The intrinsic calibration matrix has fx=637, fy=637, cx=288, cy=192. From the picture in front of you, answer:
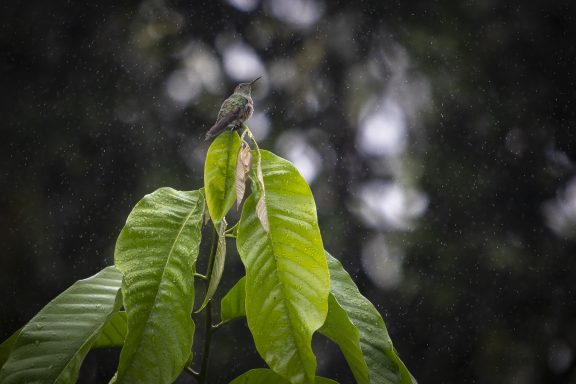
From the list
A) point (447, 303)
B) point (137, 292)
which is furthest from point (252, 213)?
point (447, 303)

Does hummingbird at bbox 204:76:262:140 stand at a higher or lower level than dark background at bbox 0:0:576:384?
higher

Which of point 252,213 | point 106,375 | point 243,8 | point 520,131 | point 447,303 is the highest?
point 243,8

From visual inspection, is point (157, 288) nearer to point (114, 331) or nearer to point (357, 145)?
point (114, 331)

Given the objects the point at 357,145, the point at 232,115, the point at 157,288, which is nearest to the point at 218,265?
the point at 157,288

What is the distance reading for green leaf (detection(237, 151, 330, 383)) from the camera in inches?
17.7

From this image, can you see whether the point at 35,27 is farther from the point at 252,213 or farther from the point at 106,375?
the point at 252,213

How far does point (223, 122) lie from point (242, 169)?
0.09 m

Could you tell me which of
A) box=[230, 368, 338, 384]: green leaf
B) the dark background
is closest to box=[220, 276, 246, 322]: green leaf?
box=[230, 368, 338, 384]: green leaf

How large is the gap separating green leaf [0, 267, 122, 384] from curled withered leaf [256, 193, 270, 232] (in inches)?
5.6

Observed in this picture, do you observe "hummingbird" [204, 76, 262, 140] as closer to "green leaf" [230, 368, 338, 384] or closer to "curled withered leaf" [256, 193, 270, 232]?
"curled withered leaf" [256, 193, 270, 232]

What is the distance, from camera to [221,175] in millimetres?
526

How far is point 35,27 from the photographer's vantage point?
2314mm

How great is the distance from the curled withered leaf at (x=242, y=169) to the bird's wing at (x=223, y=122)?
0.05 meters

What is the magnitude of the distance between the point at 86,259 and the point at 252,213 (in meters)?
1.70
